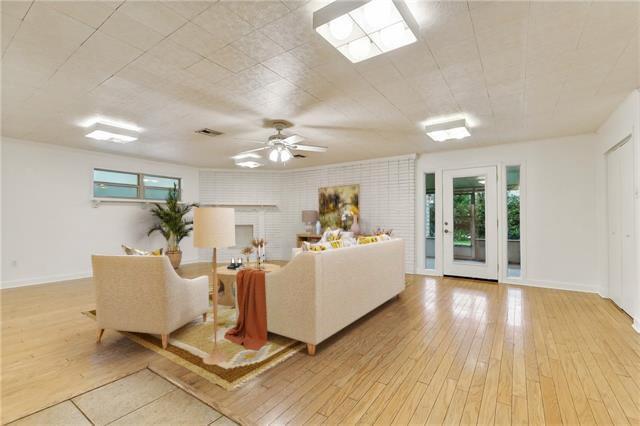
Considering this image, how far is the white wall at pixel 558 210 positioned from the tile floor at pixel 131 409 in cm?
552

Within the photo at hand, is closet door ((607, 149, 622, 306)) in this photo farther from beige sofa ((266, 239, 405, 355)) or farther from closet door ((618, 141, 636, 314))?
beige sofa ((266, 239, 405, 355))

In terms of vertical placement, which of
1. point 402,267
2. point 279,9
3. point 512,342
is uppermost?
point 279,9

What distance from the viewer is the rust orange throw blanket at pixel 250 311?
2.80 metres

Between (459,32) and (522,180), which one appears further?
(522,180)

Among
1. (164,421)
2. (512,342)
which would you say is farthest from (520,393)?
(164,421)

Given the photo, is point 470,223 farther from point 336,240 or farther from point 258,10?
point 258,10

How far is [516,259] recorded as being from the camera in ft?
19.7

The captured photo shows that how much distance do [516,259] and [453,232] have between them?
1.55 m

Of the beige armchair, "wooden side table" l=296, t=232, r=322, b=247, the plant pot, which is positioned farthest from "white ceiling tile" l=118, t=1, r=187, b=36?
"wooden side table" l=296, t=232, r=322, b=247

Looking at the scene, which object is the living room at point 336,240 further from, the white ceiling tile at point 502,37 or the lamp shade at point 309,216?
the lamp shade at point 309,216

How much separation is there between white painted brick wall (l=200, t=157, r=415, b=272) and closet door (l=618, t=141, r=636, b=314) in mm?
3128

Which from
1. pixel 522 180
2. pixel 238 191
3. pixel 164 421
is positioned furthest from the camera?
pixel 238 191

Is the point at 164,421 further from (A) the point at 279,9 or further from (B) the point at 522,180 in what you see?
(B) the point at 522,180

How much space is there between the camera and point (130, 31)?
2.08 metres
